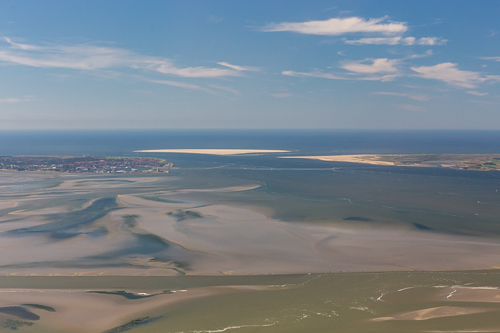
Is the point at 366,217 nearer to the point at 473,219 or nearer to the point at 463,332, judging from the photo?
the point at 473,219

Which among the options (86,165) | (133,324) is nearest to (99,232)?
(133,324)

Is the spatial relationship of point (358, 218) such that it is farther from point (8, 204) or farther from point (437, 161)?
point (437, 161)

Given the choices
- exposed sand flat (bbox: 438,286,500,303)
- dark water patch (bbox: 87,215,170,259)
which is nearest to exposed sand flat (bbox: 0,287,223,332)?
dark water patch (bbox: 87,215,170,259)

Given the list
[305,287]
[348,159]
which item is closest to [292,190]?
[305,287]

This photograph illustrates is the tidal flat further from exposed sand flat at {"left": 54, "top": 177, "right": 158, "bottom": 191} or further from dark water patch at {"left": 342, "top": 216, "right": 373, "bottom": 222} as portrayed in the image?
exposed sand flat at {"left": 54, "top": 177, "right": 158, "bottom": 191}

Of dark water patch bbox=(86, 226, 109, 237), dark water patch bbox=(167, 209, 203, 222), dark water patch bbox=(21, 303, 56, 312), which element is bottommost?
dark water patch bbox=(21, 303, 56, 312)

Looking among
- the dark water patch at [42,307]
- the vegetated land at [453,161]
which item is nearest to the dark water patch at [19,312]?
the dark water patch at [42,307]
